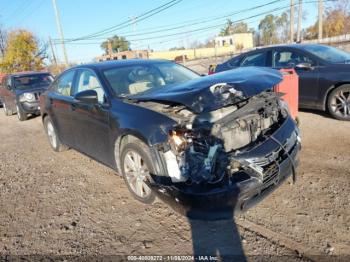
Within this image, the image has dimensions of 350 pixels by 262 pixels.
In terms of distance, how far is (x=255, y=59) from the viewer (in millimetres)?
7547

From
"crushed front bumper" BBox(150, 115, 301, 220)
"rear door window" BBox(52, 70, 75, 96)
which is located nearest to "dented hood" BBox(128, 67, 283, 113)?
"crushed front bumper" BBox(150, 115, 301, 220)

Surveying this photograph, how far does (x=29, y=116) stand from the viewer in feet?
38.5

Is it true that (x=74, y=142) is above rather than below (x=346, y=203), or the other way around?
above

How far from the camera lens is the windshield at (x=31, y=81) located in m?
11.4

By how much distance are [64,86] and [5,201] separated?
2.08m

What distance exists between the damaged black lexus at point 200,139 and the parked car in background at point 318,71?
299 centimetres

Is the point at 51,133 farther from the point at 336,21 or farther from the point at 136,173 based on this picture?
the point at 336,21

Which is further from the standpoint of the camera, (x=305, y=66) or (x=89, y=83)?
(x=305, y=66)

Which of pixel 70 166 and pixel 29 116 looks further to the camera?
pixel 29 116

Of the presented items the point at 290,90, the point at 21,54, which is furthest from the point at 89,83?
the point at 21,54

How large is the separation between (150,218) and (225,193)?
3.47 ft

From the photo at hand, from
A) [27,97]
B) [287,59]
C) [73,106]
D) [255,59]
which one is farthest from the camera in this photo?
[27,97]

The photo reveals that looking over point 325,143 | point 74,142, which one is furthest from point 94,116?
point 325,143

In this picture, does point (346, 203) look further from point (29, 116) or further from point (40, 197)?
point (29, 116)
